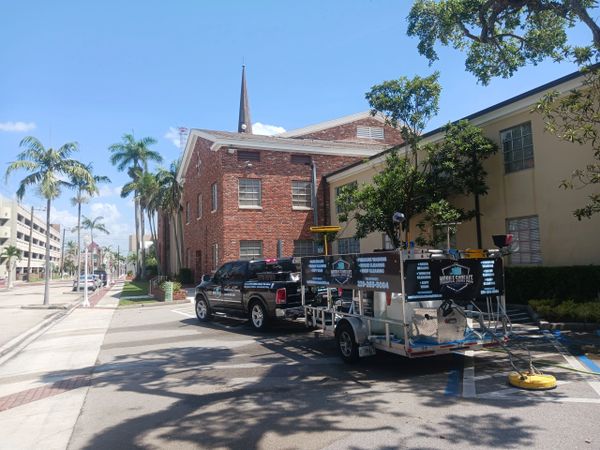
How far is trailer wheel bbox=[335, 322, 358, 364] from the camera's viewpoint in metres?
7.73

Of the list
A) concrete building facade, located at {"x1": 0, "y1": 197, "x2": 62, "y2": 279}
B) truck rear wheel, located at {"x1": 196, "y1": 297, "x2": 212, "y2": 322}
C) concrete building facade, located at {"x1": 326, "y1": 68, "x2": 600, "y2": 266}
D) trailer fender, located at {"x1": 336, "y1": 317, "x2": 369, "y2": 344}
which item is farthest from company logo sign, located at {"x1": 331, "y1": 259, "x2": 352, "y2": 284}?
concrete building facade, located at {"x1": 0, "y1": 197, "x2": 62, "y2": 279}

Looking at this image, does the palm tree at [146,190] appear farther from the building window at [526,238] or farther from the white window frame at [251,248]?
the building window at [526,238]

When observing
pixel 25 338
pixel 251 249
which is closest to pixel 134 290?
pixel 251 249

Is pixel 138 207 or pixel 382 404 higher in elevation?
pixel 138 207

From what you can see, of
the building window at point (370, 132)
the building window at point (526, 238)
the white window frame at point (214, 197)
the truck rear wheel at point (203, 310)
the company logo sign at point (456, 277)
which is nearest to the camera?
the company logo sign at point (456, 277)

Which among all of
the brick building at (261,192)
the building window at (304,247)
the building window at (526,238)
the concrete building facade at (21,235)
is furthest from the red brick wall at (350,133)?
the concrete building facade at (21,235)

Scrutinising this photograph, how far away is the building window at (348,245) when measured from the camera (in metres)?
22.5

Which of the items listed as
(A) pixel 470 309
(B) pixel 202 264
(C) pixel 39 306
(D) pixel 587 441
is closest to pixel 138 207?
(B) pixel 202 264

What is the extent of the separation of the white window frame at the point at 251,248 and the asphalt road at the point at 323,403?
1402 cm

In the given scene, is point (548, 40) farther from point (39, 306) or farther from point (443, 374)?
point (39, 306)

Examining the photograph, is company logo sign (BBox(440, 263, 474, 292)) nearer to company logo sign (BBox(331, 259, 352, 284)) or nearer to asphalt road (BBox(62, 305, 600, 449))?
asphalt road (BBox(62, 305, 600, 449))

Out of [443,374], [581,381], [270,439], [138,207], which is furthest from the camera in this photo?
[138,207]

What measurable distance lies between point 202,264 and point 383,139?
1469 centimetres

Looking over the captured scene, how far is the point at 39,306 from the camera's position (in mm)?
22172
